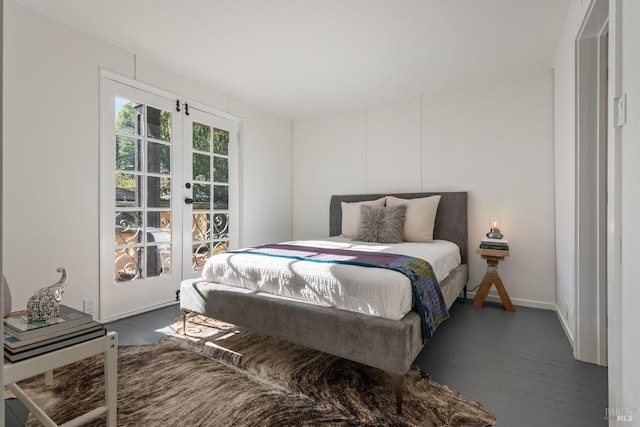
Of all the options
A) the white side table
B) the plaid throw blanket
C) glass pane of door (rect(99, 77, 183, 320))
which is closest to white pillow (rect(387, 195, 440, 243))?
the plaid throw blanket

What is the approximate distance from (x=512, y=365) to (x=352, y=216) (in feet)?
7.07

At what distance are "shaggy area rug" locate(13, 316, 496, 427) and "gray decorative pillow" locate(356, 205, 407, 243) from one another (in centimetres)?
146

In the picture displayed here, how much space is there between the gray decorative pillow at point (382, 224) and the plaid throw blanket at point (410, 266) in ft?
2.73

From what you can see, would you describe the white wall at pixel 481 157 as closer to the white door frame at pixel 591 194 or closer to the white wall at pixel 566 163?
the white wall at pixel 566 163

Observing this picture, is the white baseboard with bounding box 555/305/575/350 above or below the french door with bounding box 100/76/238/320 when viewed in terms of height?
below

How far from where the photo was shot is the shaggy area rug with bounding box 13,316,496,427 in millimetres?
1556

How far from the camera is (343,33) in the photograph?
2.61 metres

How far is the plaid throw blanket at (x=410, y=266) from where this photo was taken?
6.25 ft

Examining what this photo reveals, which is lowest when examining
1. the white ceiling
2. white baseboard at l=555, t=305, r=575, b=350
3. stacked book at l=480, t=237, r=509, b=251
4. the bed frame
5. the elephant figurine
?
white baseboard at l=555, t=305, r=575, b=350

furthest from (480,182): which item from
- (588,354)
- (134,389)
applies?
(134,389)

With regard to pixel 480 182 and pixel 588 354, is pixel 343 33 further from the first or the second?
pixel 588 354

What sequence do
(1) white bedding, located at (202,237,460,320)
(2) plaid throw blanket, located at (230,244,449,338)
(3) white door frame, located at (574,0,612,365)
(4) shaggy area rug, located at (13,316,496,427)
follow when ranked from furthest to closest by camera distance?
(3) white door frame, located at (574,0,612,365), (2) plaid throw blanket, located at (230,244,449,338), (1) white bedding, located at (202,237,460,320), (4) shaggy area rug, located at (13,316,496,427)

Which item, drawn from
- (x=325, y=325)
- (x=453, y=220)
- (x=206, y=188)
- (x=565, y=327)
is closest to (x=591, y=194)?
(x=565, y=327)

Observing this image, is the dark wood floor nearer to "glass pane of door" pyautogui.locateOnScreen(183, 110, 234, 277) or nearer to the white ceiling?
"glass pane of door" pyautogui.locateOnScreen(183, 110, 234, 277)
